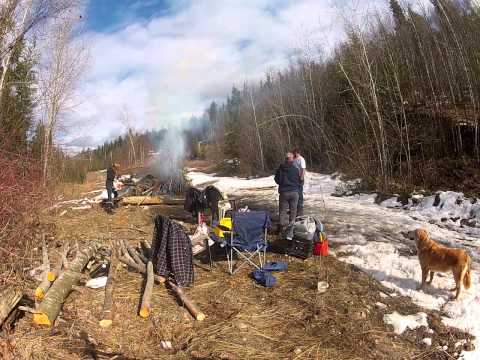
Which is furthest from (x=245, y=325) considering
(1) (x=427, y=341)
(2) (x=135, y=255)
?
(2) (x=135, y=255)

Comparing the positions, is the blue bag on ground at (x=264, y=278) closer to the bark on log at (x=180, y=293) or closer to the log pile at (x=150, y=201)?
the bark on log at (x=180, y=293)

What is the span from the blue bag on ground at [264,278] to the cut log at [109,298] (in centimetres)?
218

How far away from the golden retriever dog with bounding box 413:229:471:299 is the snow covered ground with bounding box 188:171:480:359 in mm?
226

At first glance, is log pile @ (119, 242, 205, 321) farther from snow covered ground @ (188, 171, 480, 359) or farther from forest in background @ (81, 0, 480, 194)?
forest in background @ (81, 0, 480, 194)

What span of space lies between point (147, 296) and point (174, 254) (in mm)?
854

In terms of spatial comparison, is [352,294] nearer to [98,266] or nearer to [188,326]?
[188,326]

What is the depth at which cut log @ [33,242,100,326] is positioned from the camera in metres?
4.77

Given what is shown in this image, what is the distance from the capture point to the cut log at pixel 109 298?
4.77 meters

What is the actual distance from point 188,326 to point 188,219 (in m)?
6.57

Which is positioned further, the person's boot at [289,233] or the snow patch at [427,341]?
the person's boot at [289,233]

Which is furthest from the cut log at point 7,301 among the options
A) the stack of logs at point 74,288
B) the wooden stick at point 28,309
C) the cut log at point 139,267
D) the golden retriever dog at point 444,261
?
the golden retriever dog at point 444,261

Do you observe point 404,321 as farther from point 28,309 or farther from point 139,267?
point 28,309

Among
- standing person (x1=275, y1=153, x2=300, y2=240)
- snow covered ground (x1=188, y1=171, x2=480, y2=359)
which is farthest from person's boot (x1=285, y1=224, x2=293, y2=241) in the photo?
snow covered ground (x1=188, y1=171, x2=480, y2=359)

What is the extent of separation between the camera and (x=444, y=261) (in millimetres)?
5219
